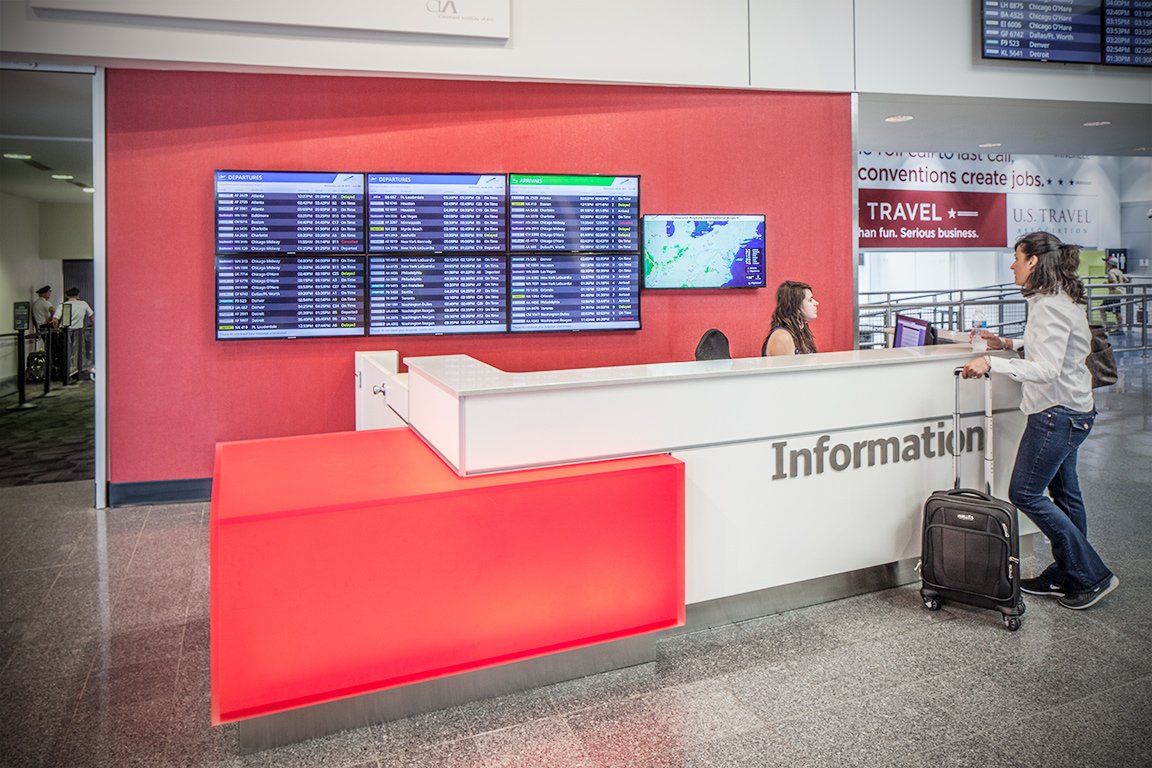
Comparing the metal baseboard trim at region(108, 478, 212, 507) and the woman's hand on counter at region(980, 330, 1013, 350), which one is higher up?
the woman's hand on counter at region(980, 330, 1013, 350)

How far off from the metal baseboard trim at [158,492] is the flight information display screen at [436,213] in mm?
1836

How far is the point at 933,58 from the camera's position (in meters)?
5.94

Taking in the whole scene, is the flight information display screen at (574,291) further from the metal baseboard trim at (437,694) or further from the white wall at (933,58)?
the metal baseboard trim at (437,694)

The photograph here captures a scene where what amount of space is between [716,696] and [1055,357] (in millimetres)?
1806

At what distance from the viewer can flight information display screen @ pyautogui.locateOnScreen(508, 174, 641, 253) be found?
5.25 meters

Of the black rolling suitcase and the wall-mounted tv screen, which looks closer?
the black rolling suitcase

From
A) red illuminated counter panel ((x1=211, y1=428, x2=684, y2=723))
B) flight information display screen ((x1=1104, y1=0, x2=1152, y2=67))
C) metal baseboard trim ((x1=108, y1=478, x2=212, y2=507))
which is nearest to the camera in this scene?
red illuminated counter panel ((x1=211, y1=428, x2=684, y2=723))

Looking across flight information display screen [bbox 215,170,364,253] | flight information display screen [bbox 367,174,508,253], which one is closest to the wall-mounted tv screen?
flight information display screen [bbox 367,174,508,253]

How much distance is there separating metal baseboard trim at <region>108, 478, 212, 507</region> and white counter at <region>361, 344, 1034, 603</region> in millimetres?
2569

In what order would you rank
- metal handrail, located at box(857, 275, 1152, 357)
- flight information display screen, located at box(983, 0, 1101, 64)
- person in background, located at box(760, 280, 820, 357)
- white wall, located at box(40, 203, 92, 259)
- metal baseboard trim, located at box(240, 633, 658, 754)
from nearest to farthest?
metal baseboard trim, located at box(240, 633, 658, 754) < person in background, located at box(760, 280, 820, 357) < flight information display screen, located at box(983, 0, 1101, 64) < white wall, located at box(40, 203, 92, 259) < metal handrail, located at box(857, 275, 1152, 357)

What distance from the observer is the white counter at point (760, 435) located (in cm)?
258

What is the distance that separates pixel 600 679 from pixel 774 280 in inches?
154

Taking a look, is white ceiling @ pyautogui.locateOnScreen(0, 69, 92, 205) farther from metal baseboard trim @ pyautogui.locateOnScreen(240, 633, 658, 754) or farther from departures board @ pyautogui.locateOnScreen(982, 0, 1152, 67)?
departures board @ pyautogui.locateOnScreen(982, 0, 1152, 67)

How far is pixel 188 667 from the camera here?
2.76 m
